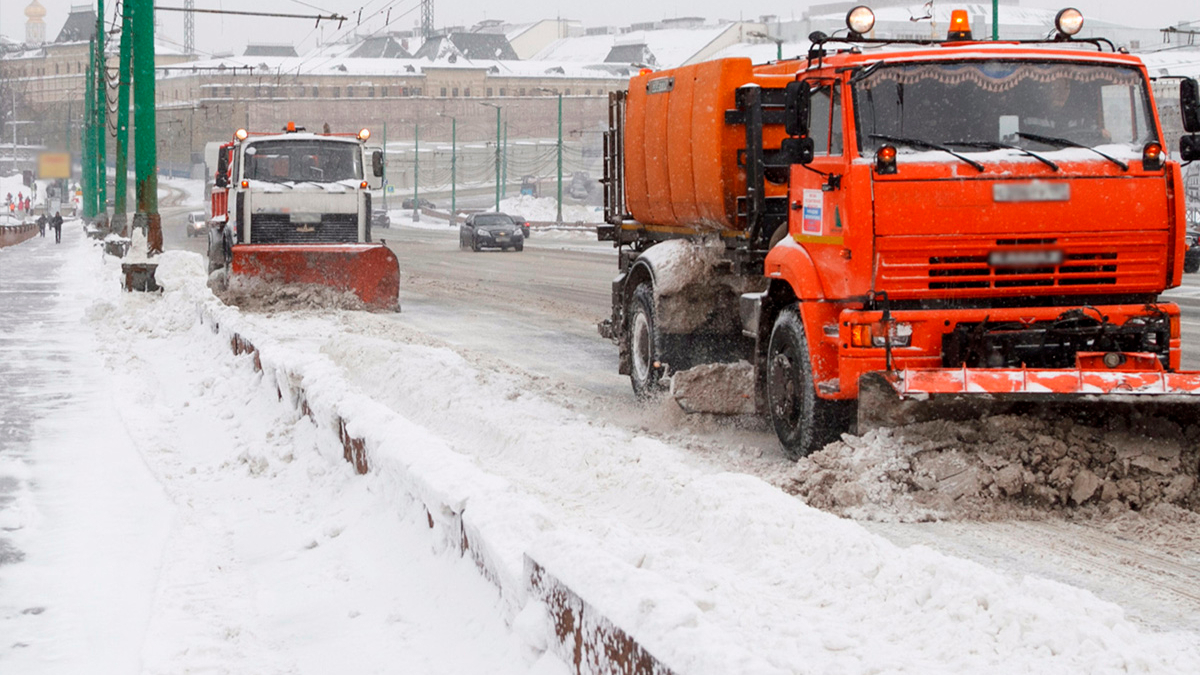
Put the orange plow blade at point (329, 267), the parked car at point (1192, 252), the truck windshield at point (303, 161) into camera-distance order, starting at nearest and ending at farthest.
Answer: the parked car at point (1192, 252) → the orange plow blade at point (329, 267) → the truck windshield at point (303, 161)

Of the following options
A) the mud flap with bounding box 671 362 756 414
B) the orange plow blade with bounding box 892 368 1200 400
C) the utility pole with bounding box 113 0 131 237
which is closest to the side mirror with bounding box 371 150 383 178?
the utility pole with bounding box 113 0 131 237

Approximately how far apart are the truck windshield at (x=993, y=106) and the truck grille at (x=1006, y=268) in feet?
1.71

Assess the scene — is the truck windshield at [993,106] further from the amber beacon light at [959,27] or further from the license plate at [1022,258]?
the amber beacon light at [959,27]

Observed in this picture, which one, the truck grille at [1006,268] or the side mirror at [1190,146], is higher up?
the side mirror at [1190,146]

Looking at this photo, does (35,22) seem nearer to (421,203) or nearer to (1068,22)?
(421,203)

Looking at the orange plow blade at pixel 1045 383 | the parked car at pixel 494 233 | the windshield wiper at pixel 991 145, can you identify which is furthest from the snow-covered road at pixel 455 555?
the parked car at pixel 494 233

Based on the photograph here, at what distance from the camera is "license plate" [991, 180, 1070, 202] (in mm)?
7266

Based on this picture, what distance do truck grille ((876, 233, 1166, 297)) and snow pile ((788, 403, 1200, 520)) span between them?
2.39 ft

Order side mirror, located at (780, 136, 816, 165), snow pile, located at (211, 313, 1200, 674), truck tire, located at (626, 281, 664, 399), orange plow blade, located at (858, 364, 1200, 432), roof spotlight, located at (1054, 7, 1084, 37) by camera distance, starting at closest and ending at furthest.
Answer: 1. snow pile, located at (211, 313, 1200, 674)
2. orange plow blade, located at (858, 364, 1200, 432)
3. side mirror, located at (780, 136, 816, 165)
4. roof spotlight, located at (1054, 7, 1084, 37)
5. truck tire, located at (626, 281, 664, 399)

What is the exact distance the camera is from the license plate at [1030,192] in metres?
7.27

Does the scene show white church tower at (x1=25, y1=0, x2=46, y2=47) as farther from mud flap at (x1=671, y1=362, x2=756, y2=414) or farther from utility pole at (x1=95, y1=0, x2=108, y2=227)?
mud flap at (x1=671, y1=362, x2=756, y2=414)

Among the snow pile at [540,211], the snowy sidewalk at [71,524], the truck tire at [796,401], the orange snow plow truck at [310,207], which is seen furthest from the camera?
the snow pile at [540,211]

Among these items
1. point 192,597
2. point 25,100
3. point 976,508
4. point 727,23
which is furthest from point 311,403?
point 25,100

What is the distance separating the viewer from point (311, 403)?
852cm
